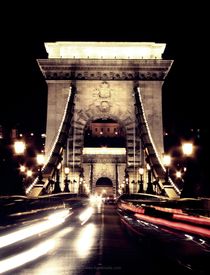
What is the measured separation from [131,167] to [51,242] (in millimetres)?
47417

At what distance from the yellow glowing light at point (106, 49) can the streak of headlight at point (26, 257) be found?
174ft

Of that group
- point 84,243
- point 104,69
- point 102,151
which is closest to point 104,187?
point 102,151

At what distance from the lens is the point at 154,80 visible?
206 ft

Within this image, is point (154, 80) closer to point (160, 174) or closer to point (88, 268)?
point (160, 174)

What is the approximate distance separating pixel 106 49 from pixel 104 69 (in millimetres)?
4141

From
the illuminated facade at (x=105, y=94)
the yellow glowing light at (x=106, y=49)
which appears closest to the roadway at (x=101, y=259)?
the illuminated facade at (x=105, y=94)

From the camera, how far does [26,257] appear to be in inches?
423

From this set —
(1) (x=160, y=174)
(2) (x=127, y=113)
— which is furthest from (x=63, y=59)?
(1) (x=160, y=174)

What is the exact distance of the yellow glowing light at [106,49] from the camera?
64.7 metres

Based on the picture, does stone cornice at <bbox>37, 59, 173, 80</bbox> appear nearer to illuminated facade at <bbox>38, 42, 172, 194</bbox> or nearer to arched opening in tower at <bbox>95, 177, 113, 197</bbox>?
illuminated facade at <bbox>38, 42, 172, 194</bbox>

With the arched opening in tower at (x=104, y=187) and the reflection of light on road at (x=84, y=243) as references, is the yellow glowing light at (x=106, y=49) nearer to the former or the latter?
the reflection of light on road at (x=84, y=243)

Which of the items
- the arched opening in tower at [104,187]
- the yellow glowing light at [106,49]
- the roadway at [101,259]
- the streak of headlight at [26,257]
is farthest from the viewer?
the arched opening in tower at [104,187]

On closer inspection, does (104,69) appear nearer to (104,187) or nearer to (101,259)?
(101,259)

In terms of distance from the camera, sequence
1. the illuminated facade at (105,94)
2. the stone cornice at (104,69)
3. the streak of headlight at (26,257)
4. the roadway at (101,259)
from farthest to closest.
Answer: the stone cornice at (104,69) < the illuminated facade at (105,94) < the streak of headlight at (26,257) < the roadway at (101,259)
